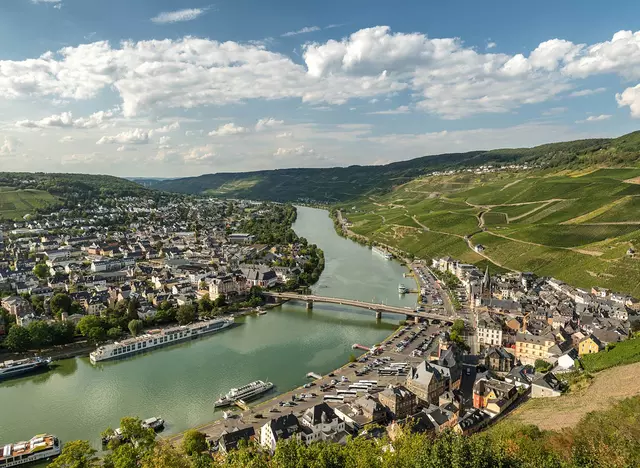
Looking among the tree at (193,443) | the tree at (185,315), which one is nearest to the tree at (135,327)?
the tree at (185,315)

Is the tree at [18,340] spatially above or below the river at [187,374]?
above

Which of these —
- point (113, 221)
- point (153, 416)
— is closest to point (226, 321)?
point (153, 416)

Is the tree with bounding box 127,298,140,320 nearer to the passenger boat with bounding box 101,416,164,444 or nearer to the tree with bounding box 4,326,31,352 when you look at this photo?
the tree with bounding box 4,326,31,352

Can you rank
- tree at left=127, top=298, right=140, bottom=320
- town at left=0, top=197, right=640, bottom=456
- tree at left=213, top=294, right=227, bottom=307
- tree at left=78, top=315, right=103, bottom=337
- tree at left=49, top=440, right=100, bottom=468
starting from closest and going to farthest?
tree at left=49, top=440, right=100, bottom=468, town at left=0, top=197, right=640, bottom=456, tree at left=78, top=315, right=103, bottom=337, tree at left=127, top=298, right=140, bottom=320, tree at left=213, top=294, right=227, bottom=307

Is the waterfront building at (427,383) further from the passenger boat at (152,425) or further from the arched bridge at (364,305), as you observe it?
the arched bridge at (364,305)

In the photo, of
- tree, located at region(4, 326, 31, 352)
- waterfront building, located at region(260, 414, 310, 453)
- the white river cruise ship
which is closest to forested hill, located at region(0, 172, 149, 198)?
tree, located at region(4, 326, 31, 352)

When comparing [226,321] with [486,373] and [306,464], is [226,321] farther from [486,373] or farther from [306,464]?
[306,464]
